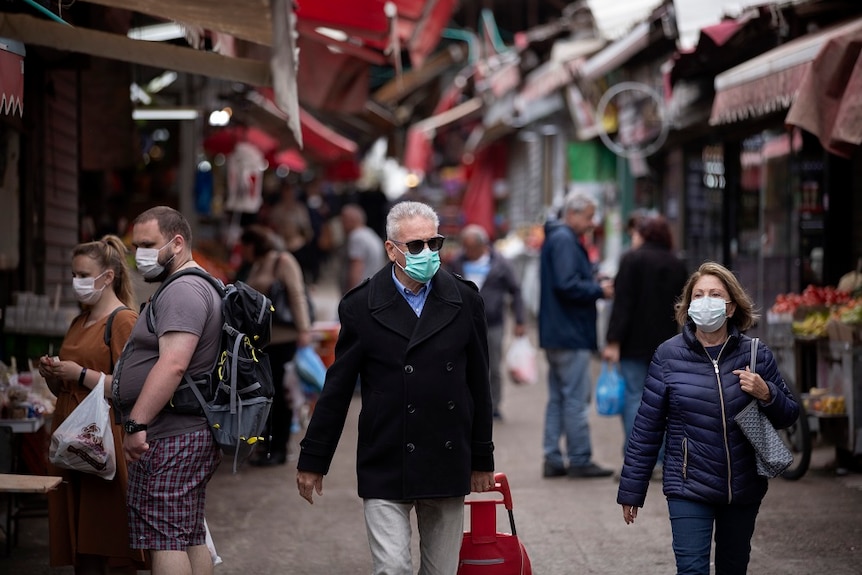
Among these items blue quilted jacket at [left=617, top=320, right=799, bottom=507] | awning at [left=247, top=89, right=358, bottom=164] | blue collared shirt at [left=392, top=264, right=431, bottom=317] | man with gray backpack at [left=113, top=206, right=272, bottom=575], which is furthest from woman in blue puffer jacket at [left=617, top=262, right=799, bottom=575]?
awning at [left=247, top=89, right=358, bottom=164]

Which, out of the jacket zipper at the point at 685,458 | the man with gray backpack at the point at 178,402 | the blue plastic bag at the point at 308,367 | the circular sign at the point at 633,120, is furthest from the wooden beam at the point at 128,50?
the circular sign at the point at 633,120

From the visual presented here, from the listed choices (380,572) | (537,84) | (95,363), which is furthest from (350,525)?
(537,84)

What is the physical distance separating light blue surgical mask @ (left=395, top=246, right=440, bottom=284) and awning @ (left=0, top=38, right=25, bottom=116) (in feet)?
7.88

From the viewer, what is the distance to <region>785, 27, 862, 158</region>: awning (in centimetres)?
834

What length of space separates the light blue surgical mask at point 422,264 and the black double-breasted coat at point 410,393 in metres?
0.11

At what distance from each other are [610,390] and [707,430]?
439 centimetres

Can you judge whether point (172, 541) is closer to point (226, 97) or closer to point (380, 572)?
point (380, 572)

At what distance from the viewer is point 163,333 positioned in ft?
18.0

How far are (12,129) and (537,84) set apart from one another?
12.6m

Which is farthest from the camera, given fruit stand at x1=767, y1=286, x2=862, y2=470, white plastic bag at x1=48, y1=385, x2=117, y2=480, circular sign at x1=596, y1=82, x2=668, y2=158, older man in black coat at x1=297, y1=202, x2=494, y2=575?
circular sign at x1=596, y1=82, x2=668, y2=158

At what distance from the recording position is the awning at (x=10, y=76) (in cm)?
644

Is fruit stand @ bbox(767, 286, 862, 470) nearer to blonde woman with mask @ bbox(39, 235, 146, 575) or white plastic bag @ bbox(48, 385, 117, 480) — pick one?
blonde woman with mask @ bbox(39, 235, 146, 575)

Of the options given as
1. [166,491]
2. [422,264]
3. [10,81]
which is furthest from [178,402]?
[10,81]

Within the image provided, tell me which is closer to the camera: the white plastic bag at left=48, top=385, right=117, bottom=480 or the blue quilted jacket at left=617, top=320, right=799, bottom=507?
the blue quilted jacket at left=617, top=320, right=799, bottom=507
